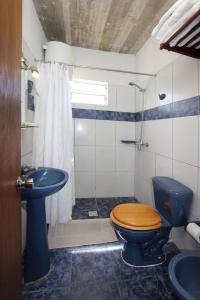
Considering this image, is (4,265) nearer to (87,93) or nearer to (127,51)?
(87,93)

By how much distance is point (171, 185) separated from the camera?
154 centimetres

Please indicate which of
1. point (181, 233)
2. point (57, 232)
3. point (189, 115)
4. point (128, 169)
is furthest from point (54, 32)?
point (181, 233)

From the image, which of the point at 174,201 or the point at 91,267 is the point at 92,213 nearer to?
the point at 91,267

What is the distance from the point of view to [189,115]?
1528mm

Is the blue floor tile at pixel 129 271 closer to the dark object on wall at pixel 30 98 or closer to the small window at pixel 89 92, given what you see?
the dark object on wall at pixel 30 98

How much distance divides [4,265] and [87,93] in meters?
2.44

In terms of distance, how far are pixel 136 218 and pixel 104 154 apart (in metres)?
1.44

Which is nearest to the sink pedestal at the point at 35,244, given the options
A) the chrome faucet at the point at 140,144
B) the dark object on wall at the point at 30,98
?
the dark object on wall at the point at 30,98

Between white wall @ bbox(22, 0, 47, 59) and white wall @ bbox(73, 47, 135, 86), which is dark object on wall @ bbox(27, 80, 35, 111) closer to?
white wall @ bbox(22, 0, 47, 59)

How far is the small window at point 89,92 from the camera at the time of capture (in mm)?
2709

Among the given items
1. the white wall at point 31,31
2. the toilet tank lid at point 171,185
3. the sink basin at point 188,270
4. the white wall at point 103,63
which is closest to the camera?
the sink basin at point 188,270

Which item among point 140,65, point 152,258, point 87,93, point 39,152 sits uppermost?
point 140,65

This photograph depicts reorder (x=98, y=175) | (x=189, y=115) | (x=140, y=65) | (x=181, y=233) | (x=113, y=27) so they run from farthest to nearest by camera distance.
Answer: (x=98, y=175) < (x=140, y=65) < (x=113, y=27) < (x=181, y=233) < (x=189, y=115)

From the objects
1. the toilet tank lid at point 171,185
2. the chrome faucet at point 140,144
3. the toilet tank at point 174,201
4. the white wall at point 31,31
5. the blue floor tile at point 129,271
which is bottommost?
the blue floor tile at point 129,271
